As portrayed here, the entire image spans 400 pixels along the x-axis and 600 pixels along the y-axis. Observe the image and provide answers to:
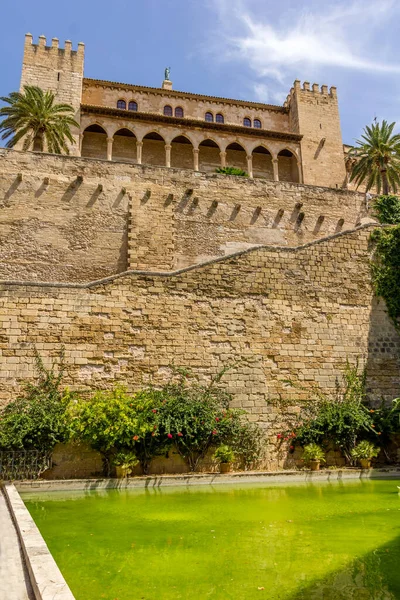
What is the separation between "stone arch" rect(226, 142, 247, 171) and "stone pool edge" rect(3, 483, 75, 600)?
30532mm

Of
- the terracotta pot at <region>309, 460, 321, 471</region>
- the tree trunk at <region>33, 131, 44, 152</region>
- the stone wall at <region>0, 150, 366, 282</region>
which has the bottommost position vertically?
the terracotta pot at <region>309, 460, 321, 471</region>

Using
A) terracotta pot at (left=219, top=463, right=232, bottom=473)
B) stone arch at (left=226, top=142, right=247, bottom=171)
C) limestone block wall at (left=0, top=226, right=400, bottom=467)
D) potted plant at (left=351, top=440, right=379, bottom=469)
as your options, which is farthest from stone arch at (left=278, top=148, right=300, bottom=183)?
terracotta pot at (left=219, top=463, right=232, bottom=473)

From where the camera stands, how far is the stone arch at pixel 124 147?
31938mm

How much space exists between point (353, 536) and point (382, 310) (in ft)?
30.6

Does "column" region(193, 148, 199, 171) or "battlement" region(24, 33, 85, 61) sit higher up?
"battlement" region(24, 33, 85, 61)

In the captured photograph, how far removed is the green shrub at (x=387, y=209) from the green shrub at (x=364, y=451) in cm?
1068

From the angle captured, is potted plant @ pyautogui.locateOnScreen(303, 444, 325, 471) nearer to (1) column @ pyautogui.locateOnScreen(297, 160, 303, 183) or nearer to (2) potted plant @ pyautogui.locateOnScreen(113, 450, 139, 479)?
(2) potted plant @ pyautogui.locateOnScreen(113, 450, 139, 479)

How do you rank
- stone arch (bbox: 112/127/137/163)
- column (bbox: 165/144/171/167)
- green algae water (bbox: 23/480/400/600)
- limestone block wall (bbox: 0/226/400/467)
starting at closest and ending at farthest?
green algae water (bbox: 23/480/400/600) → limestone block wall (bbox: 0/226/400/467) → column (bbox: 165/144/171/167) → stone arch (bbox: 112/127/137/163)

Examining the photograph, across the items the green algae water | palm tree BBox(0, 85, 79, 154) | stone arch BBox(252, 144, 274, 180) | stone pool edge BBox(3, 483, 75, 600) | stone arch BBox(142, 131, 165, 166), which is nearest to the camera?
stone pool edge BBox(3, 483, 75, 600)

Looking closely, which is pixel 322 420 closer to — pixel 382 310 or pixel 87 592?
pixel 382 310

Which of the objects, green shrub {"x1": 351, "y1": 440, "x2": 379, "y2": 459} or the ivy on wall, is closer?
green shrub {"x1": 351, "y1": 440, "x2": 379, "y2": 459}

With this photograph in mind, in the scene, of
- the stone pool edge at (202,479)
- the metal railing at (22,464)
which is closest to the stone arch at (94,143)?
the metal railing at (22,464)

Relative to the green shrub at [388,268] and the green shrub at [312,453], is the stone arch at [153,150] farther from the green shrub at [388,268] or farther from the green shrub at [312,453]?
the green shrub at [312,453]

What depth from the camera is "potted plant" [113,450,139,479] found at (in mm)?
10094
